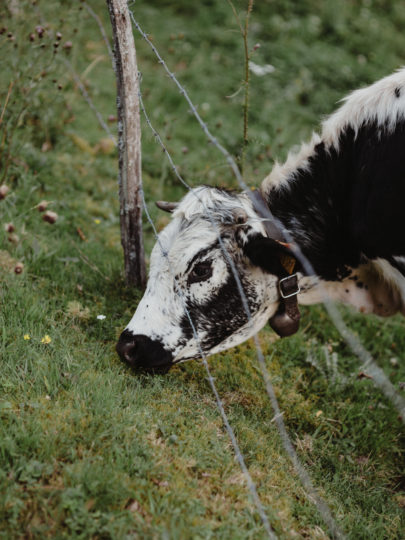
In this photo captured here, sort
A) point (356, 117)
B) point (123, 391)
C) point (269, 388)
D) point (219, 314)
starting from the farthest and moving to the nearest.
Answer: point (269, 388) → point (356, 117) → point (219, 314) → point (123, 391)

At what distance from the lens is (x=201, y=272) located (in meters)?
3.11

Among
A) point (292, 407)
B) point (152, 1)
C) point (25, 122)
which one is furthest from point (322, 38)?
point (292, 407)

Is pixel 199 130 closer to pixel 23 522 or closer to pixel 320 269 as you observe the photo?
pixel 320 269

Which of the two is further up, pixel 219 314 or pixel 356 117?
pixel 356 117

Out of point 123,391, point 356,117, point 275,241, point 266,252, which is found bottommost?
point 123,391

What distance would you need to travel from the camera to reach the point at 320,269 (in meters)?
3.45

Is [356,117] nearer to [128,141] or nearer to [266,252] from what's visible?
[266,252]

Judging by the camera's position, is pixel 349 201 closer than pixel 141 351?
No

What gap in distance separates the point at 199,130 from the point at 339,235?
155 inches

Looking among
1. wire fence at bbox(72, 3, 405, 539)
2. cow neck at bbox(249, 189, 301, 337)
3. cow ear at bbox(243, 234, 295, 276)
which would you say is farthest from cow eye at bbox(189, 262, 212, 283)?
cow neck at bbox(249, 189, 301, 337)

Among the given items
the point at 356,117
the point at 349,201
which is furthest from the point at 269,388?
the point at 356,117

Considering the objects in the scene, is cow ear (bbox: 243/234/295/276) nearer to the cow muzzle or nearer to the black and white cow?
the black and white cow

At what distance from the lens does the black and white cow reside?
3082 mm

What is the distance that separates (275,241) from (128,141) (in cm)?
131
